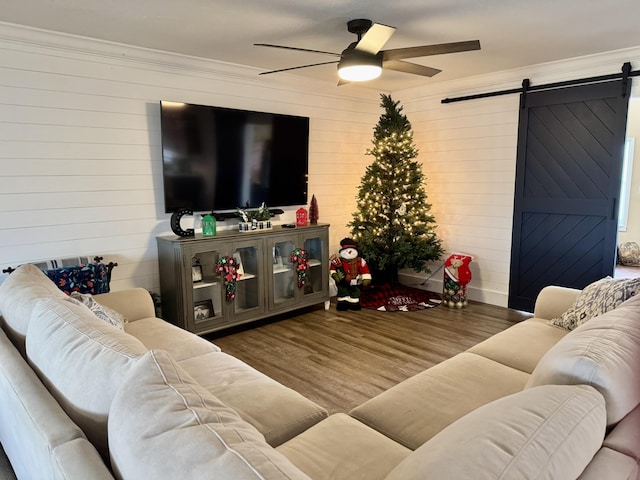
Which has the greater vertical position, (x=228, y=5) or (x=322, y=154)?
(x=228, y=5)

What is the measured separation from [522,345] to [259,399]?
149 centimetres

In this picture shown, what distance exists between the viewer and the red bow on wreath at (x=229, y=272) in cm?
388

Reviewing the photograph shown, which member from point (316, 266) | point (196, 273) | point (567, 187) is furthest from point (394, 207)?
point (196, 273)

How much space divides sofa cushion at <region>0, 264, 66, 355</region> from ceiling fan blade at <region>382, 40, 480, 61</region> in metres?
2.48

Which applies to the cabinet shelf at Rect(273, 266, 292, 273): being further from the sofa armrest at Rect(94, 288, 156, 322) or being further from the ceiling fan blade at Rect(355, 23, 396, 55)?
the ceiling fan blade at Rect(355, 23, 396, 55)

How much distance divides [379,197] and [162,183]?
2.52 metres

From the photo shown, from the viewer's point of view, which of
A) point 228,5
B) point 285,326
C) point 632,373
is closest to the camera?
point 632,373

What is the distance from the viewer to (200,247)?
12.3ft

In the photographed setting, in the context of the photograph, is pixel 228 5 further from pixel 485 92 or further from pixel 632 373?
pixel 485 92

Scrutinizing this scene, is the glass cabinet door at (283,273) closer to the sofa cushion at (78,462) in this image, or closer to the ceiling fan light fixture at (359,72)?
the ceiling fan light fixture at (359,72)

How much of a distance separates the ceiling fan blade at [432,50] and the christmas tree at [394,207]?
224 centimetres

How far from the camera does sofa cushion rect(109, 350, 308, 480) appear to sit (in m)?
0.83

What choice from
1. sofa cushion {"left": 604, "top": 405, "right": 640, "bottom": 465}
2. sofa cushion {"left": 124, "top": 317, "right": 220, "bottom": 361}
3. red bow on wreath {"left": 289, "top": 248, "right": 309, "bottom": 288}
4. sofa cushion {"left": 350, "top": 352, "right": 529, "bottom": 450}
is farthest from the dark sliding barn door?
sofa cushion {"left": 124, "top": 317, "right": 220, "bottom": 361}

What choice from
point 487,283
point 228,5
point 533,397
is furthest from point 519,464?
point 487,283
